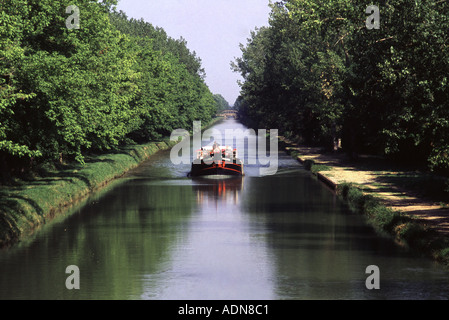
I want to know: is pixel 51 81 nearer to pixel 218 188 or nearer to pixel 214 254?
pixel 214 254

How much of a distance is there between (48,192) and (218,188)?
1396 centimetres

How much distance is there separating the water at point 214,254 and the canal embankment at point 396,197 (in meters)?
0.54

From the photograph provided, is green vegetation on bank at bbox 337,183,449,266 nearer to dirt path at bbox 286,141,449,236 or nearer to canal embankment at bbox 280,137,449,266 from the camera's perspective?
canal embankment at bbox 280,137,449,266

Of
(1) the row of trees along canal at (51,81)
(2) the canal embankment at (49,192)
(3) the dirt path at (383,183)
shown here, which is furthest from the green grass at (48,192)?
(3) the dirt path at (383,183)

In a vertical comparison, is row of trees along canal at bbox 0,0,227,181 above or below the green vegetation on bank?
above

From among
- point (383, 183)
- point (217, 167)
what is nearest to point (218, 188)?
point (217, 167)

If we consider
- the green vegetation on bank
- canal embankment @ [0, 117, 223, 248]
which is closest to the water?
the green vegetation on bank

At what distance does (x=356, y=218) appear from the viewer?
29.7 m

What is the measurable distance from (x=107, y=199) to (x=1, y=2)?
1291 cm

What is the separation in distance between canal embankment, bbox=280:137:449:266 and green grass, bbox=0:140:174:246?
44.3 feet

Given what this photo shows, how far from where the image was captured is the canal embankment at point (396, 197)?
22.5 m

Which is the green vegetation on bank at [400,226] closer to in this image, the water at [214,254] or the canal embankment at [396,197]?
the canal embankment at [396,197]

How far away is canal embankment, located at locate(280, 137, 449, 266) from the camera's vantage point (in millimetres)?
22520
